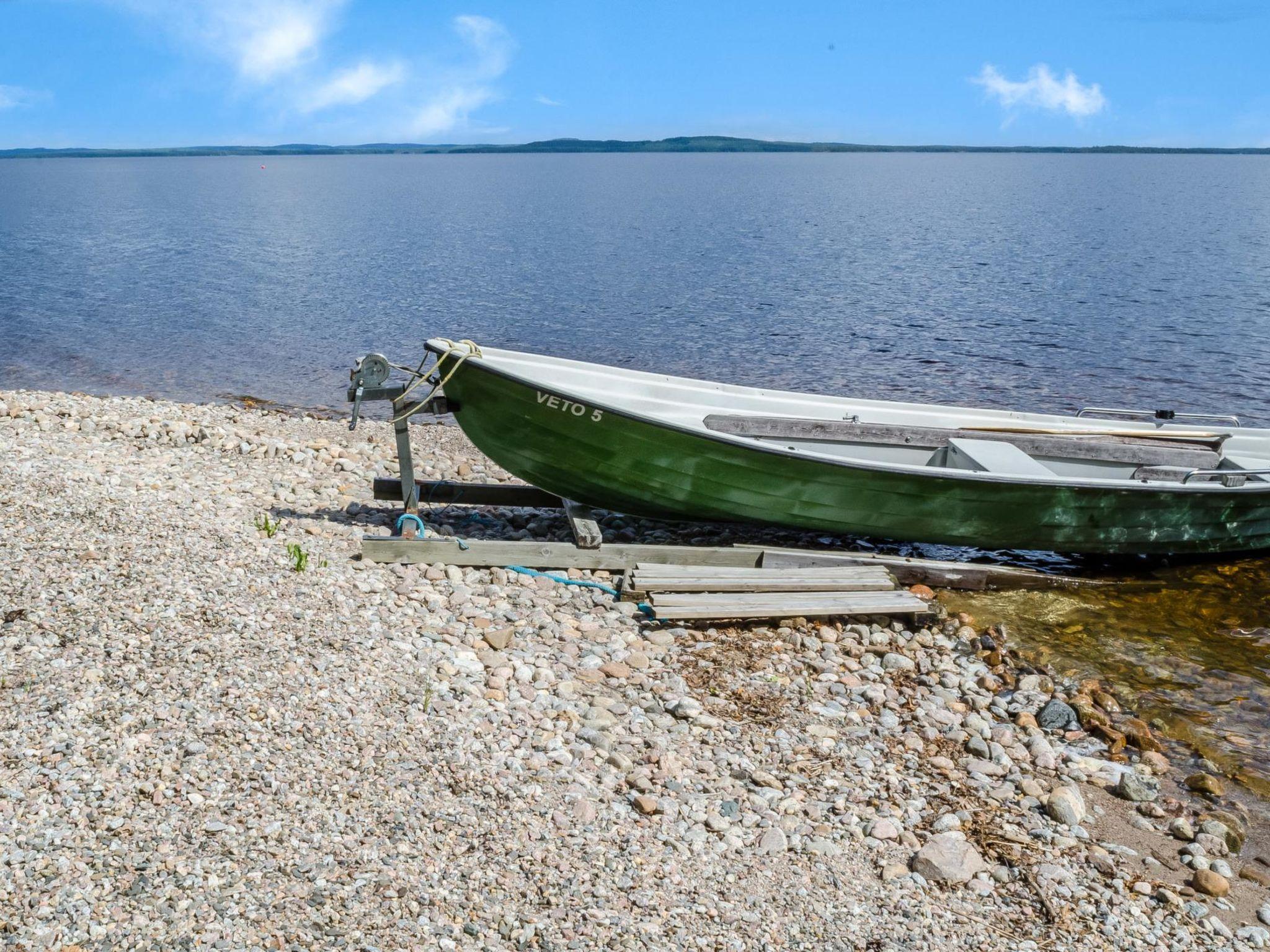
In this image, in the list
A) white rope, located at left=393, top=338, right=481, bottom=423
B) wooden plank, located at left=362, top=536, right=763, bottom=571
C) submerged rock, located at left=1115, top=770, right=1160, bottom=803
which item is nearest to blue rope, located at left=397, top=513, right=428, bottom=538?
wooden plank, located at left=362, top=536, right=763, bottom=571

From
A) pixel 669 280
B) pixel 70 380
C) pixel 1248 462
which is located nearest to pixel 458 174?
pixel 669 280

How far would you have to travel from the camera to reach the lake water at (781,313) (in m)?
9.50

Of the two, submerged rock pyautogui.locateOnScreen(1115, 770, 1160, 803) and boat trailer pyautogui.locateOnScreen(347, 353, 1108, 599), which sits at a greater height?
boat trailer pyautogui.locateOnScreen(347, 353, 1108, 599)

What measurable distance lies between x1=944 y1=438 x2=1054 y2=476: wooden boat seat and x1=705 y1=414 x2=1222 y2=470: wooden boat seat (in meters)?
0.13

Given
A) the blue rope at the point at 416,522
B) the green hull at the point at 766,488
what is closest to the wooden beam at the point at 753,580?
the green hull at the point at 766,488

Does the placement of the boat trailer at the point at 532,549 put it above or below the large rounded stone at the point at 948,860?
above

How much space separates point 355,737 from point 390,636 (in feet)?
4.73

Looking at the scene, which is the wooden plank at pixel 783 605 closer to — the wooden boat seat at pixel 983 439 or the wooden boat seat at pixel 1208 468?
the wooden boat seat at pixel 983 439

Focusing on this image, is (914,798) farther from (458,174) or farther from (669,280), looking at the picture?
(458,174)

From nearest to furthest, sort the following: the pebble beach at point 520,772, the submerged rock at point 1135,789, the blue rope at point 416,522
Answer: the pebble beach at point 520,772
the submerged rock at point 1135,789
the blue rope at point 416,522

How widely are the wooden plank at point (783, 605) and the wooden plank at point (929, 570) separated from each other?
54 centimetres

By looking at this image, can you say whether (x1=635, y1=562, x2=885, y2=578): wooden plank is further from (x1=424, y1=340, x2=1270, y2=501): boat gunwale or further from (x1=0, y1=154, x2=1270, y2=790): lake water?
(x1=0, y1=154, x2=1270, y2=790): lake water

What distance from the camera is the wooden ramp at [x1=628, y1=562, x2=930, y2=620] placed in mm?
8086

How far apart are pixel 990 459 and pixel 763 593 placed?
3114mm
